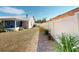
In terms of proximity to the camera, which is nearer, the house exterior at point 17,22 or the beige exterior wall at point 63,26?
the beige exterior wall at point 63,26

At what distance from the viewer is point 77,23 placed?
246cm

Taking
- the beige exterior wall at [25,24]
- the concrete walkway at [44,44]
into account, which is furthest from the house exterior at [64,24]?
the beige exterior wall at [25,24]

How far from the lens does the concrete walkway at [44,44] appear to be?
2590mm

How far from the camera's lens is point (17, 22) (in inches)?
105

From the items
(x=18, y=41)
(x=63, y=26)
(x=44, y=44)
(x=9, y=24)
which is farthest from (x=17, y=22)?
(x=63, y=26)

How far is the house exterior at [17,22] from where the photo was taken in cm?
262

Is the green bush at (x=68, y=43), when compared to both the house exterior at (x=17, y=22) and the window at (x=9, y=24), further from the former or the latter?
the window at (x=9, y=24)

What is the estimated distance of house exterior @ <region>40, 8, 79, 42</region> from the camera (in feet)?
8.16

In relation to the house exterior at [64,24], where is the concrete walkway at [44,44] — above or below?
below

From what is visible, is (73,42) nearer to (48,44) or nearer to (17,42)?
(48,44)

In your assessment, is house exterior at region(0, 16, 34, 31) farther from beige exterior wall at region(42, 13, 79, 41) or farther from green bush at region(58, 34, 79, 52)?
green bush at region(58, 34, 79, 52)

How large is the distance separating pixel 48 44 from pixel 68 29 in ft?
1.23

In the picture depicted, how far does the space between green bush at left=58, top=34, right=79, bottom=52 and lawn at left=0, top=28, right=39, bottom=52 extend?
1.33 ft

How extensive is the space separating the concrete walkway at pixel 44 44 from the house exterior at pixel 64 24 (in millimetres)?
119
